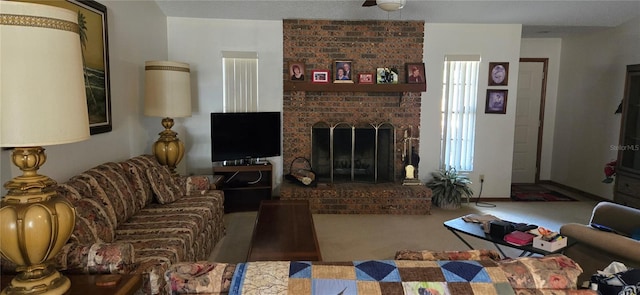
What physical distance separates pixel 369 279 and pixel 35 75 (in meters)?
1.27

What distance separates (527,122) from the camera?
20.8 feet

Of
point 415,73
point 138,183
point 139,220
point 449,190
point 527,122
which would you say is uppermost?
point 415,73

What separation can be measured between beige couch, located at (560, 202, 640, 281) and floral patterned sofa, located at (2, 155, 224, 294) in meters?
2.53

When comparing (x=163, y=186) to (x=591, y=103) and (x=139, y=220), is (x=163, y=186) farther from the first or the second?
(x=591, y=103)

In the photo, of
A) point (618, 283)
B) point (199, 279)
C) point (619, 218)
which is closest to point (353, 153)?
point (619, 218)

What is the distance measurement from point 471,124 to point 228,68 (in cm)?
342

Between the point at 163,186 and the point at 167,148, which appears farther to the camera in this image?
the point at 167,148

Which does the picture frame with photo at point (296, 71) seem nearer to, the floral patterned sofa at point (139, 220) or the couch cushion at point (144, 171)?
the floral patterned sofa at point (139, 220)

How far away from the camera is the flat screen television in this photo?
453 cm

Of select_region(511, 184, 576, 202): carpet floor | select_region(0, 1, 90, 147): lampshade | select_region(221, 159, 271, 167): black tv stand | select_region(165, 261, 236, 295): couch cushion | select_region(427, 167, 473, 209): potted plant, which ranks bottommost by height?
select_region(511, 184, 576, 202): carpet floor

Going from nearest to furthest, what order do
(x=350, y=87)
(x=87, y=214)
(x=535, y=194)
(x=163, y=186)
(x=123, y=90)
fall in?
1. (x=87, y=214)
2. (x=163, y=186)
3. (x=123, y=90)
4. (x=350, y=87)
5. (x=535, y=194)

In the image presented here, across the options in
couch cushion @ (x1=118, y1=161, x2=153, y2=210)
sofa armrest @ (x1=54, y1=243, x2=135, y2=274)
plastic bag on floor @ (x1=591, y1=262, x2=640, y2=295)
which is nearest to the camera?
plastic bag on floor @ (x1=591, y1=262, x2=640, y2=295)

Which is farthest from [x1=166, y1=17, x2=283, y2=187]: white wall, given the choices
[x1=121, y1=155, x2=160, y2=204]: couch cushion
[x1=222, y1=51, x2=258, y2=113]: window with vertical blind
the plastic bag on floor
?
the plastic bag on floor

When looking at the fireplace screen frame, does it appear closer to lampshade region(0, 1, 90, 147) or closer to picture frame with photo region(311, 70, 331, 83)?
picture frame with photo region(311, 70, 331, 83)
